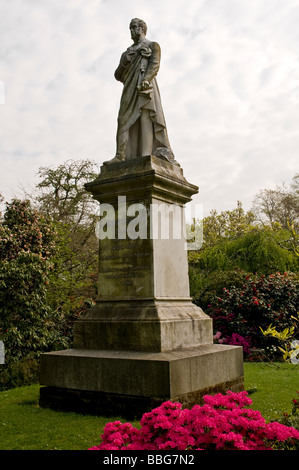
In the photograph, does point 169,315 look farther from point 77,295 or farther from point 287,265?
point 287,265

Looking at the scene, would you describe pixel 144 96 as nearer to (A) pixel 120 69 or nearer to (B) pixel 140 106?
(B) pixel 140 106

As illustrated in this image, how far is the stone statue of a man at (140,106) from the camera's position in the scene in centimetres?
692

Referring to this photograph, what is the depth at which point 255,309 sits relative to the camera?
12320 millimetres

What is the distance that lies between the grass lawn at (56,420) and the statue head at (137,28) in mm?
→ 5750

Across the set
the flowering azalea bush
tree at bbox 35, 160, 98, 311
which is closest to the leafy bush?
tree at bbox 35, 160, 98, 311

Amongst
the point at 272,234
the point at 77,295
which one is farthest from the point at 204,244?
the point at 77,295

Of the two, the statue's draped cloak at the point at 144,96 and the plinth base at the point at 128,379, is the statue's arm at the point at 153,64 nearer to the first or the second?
the statue's draped cloak at the point at 144,96

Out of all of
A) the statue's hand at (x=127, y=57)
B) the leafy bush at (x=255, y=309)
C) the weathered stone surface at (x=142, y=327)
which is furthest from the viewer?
the leafy bush at (x=255, y=309)

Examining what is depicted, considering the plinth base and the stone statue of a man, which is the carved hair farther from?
the plinth base

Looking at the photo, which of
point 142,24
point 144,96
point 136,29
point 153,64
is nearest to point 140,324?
point 144,96

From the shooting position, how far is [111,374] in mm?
5137

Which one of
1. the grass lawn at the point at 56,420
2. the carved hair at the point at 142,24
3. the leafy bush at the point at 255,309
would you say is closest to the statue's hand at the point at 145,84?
the carved hair at the point at 142,24

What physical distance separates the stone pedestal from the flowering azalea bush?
62.5 inches
